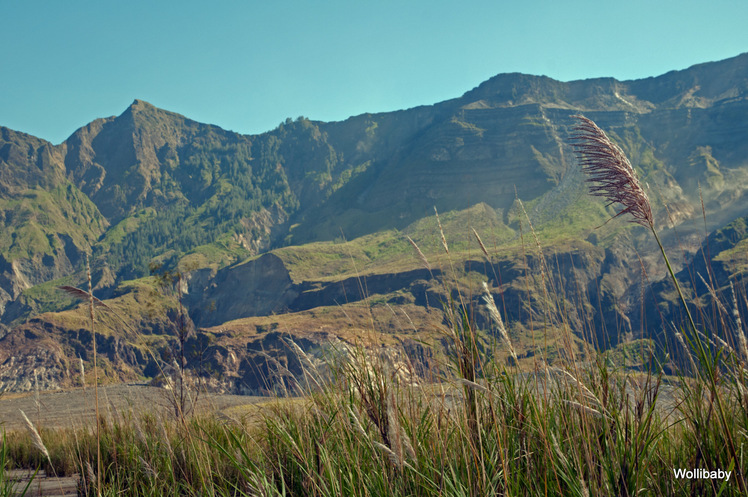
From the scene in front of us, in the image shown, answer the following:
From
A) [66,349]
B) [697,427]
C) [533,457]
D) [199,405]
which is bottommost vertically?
[66,349]

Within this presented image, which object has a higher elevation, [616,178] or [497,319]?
[616,178]

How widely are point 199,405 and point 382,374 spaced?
4168 millimetres

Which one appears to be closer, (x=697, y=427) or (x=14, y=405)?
(x=697, y=427)

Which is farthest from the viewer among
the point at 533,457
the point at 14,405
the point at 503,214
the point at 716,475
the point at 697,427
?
the point at 503,214

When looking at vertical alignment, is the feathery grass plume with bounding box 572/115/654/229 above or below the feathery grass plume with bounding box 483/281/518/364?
above

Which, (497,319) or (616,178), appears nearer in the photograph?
(497,319)

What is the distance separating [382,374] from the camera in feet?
9.24

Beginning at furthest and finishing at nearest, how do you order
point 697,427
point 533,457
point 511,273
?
1. point 511,273
2. point 533,457
3. point 697,427

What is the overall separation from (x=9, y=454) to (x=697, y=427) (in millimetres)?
9197

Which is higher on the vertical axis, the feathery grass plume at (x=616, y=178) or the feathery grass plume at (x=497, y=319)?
A: the feathery grass plume at (x=616, y=178)

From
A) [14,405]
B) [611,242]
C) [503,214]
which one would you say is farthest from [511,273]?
[14,405]

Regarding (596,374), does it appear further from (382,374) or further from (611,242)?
(611,242)

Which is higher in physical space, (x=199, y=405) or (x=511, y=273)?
(x=199, y=405)

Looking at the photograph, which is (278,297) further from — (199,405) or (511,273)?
(199,405)
